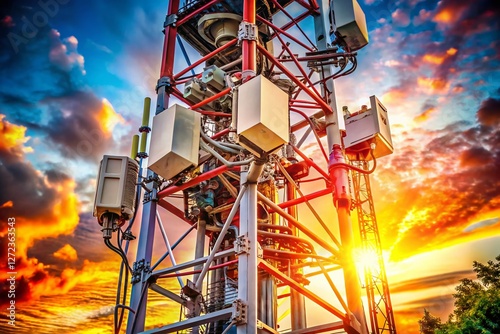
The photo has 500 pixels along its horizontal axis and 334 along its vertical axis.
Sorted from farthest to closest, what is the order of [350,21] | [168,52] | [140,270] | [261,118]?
[168,52] < [350,21] < [140,270] < [261,118]

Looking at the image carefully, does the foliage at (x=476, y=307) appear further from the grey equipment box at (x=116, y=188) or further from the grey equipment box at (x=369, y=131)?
the grey equipment box at (x=116, y=188)

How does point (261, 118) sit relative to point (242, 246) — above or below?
below

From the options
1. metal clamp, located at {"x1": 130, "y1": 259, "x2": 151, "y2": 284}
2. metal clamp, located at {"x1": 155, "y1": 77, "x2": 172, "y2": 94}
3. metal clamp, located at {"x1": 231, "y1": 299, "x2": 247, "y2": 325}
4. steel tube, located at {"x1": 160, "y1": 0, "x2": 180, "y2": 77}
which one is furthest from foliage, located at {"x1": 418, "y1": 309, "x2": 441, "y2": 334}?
metal clamp, located at {"x1": 231, "y1": 299, "x2": 247, "y2": 325}

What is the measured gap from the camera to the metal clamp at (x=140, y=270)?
15119 mm

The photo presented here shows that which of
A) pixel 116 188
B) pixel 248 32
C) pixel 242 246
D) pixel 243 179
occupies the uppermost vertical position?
pixel 248 32

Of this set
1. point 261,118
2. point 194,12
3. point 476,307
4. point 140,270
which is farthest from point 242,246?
point 476,307

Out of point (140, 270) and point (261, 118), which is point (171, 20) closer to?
point (140, 270)

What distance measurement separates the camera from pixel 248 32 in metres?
14.2

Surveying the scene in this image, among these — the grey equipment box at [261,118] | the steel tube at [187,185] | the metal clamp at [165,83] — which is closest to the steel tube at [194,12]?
the metal clamp at [165,83]

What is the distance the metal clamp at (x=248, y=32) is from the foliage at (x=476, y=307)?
586 inches

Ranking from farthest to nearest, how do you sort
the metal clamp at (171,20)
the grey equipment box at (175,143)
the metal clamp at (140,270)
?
the metal clamp at (171,20) < the metal clamp at (140,270) < the grey equipment box at (175,143)

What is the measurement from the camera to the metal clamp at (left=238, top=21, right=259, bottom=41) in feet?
46.4

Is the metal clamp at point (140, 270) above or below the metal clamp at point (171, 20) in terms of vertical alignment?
below

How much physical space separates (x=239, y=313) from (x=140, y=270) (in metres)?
5.57
